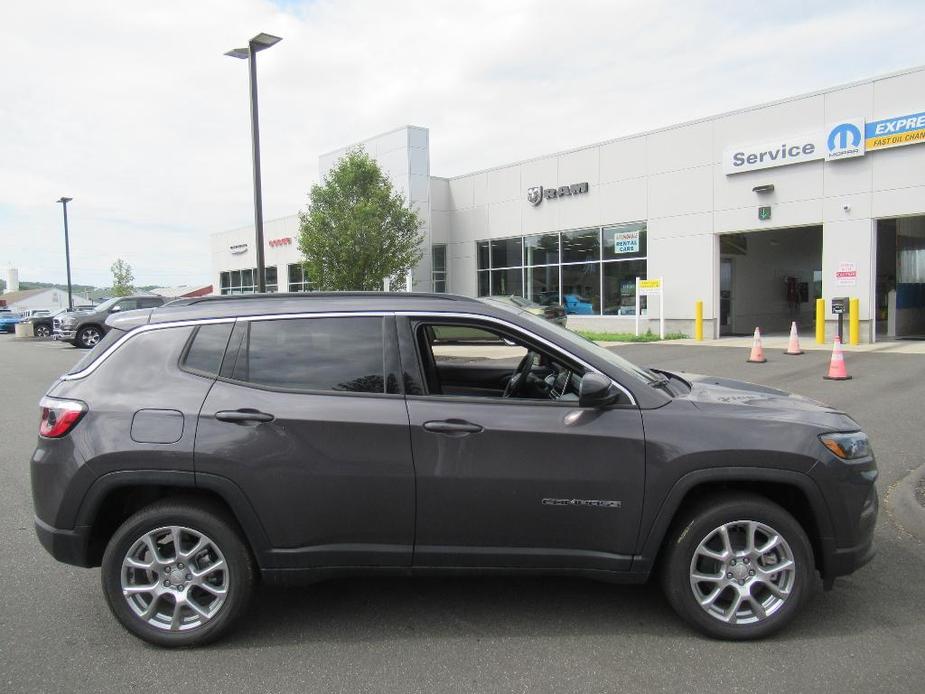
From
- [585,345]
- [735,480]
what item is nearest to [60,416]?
[585,345]

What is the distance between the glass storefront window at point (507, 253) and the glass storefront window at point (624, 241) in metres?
3.98

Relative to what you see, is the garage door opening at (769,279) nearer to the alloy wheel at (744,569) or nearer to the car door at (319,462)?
the alloy wheel at (744,569)

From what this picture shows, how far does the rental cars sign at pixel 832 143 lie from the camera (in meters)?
16.7

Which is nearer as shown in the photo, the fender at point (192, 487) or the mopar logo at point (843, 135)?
the fender at point (192, 487)

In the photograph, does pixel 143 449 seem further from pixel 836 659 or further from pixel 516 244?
pixel 516 244

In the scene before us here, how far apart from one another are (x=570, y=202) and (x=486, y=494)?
74.1 feet

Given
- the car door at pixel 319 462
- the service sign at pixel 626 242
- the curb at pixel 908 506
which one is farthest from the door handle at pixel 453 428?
the service sign at pixel 626 242

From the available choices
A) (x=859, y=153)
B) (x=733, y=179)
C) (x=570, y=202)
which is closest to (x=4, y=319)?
(x=570, y=202)

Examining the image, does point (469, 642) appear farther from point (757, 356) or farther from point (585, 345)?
point (757, 356)

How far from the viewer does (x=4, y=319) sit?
140 feet

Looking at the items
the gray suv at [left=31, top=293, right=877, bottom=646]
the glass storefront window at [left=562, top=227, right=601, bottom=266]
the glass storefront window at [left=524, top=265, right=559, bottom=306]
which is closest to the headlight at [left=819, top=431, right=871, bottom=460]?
the gray suv at [left=31, top=293, right=877, bottom=646]

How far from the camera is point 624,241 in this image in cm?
2334

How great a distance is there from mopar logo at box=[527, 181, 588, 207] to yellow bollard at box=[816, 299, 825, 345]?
352 inches

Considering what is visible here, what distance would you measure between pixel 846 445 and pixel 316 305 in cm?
272
